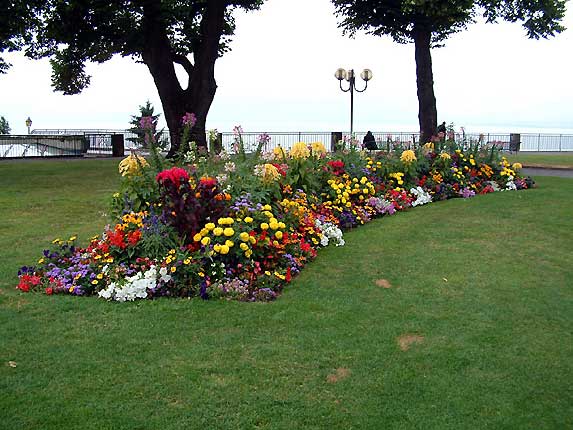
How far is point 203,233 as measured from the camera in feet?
18.1

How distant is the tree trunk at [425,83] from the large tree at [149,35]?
6.36 m

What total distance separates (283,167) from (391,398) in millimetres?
4384

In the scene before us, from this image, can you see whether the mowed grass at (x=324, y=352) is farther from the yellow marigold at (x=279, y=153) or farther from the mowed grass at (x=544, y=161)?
the mowed grass at (x=544, y=161)

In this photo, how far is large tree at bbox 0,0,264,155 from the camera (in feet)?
57.7

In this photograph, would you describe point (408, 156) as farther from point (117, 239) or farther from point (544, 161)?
point (544, 161)

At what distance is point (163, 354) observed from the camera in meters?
4.08

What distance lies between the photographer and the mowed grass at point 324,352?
3.34 metres

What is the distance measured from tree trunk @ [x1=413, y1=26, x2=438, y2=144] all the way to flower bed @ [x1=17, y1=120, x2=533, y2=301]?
13238 mm

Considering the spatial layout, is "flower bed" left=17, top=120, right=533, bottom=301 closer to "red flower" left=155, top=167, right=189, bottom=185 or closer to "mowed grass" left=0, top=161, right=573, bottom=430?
"red flower" left=155, top=167, right=189, bottom=185

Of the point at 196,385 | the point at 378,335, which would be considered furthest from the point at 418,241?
the point at 196,385

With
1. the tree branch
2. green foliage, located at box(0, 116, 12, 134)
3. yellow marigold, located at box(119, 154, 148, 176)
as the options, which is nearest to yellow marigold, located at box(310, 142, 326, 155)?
yellow marigold, located at box(119, 154, 148, 176)

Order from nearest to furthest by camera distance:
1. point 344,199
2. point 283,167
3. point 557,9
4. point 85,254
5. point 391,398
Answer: point 391,398 → point 85,254 → point 283,167 → point 344,199 → point 557,9

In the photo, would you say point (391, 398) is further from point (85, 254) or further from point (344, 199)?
point (344, 199)

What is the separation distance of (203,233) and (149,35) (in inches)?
619
